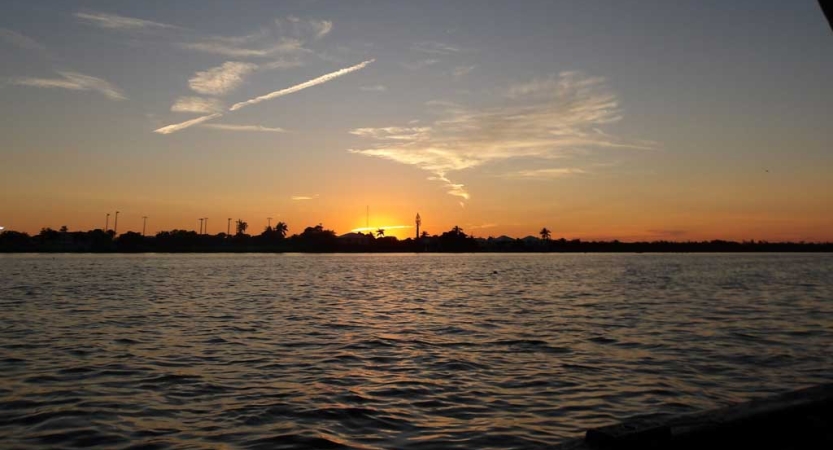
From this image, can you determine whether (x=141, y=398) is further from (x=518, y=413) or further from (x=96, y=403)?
(x=518, y=413)

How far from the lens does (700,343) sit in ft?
74.8

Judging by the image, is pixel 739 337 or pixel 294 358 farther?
pixel 739 337

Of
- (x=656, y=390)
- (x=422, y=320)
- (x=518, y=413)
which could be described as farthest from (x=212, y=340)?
(x=656, y=390)

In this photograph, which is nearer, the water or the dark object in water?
the dark object in water

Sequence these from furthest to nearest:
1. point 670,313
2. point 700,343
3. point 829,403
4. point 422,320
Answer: point 670,313 → point 422,320 → point 700,343 → point 829,403

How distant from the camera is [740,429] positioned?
625 centimetres

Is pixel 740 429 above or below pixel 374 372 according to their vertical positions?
above

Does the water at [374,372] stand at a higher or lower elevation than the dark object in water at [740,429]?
lower

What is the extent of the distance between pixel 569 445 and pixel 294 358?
15261mm

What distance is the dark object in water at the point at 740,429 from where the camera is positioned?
546 centimetres

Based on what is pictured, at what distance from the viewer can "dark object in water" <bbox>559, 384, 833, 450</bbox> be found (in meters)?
5.46

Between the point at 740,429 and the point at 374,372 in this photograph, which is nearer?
the point at 740,429

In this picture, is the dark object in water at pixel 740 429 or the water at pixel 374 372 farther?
the water at pixel 374 372

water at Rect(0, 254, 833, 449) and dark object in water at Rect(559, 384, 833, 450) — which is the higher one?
dark object in water at Rect(559, 384, 833, 450)
